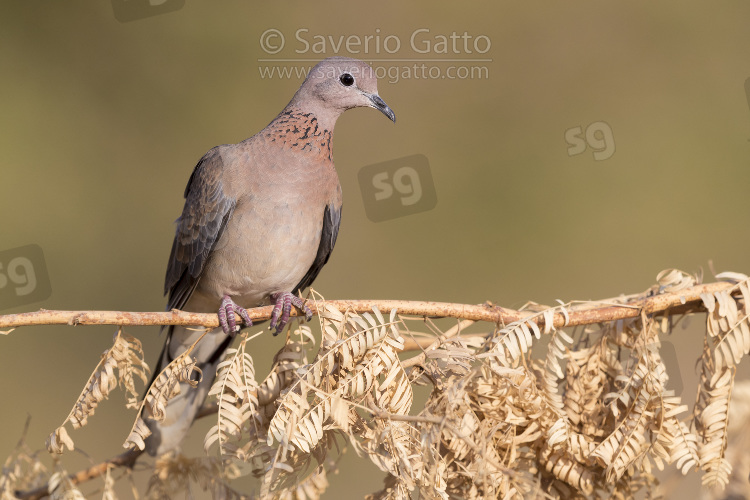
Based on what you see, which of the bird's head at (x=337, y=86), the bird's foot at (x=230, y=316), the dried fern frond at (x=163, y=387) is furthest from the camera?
the bird's head at (x=337, y=86)

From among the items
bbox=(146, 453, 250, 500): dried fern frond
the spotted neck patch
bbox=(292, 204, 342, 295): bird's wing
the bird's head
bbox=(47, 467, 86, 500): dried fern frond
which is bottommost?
bbox=(146, 453, 250, 500): dried fern frond

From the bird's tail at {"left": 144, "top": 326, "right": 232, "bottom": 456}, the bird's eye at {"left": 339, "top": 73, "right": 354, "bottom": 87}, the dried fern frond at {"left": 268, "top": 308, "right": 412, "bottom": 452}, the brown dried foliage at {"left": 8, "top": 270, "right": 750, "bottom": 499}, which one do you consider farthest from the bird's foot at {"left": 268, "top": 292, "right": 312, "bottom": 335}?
the bird's eye at {"left": 339, "top": 73, "right": 354, "bottom": 87}

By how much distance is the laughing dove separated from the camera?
2.92 metres

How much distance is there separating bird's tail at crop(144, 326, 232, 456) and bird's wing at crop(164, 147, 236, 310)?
17 cm

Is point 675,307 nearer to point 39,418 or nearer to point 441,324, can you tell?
point 441,324

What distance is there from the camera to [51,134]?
6172 mm

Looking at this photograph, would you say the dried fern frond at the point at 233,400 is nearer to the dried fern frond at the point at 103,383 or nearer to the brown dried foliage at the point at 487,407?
the brown dried foliage at the point at 487,407

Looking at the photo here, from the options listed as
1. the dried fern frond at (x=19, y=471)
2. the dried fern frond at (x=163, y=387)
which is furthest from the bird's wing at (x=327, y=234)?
the dried fern frond at (x=19, y=471)

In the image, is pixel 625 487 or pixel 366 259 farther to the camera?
pixel 366 259

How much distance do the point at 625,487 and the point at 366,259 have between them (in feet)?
12.1

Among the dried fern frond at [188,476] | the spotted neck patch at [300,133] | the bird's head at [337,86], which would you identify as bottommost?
the dried fern frond at [188,476]

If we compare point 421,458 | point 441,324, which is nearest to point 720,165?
point 441,324

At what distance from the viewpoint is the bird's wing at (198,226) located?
296 cm

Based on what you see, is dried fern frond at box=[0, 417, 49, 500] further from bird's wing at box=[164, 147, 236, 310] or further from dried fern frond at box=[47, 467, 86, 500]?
bird's wing at box=[164, 147, 236, 310]
